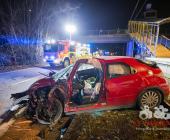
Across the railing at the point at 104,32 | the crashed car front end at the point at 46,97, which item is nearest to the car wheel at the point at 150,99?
the crashed car front end at the point at 46,97

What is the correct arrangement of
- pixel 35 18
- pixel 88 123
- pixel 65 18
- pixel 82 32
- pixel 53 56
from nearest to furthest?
pixel 88 123 → pixel 53 56 → pixel 35 18 → pixel 65 18 → pixel 82 32

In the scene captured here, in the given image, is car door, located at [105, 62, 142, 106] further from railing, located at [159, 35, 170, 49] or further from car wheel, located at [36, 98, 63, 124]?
railing, located at [159, 35, 170, 49]

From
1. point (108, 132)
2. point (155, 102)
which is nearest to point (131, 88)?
point (155, 102)

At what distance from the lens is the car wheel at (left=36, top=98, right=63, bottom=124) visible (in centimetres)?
287

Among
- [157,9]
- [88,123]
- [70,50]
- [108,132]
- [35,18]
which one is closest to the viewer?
[108,132]

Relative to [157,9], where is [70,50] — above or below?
below

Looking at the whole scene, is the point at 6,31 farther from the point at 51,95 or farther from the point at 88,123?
the point at 88,123

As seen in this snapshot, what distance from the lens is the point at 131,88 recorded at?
292 cm

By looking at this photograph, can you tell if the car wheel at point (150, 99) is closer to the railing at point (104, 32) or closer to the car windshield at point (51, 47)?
the car windshield at point (51, 47)

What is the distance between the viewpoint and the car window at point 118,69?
3.00 meters

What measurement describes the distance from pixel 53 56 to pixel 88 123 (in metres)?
10.3

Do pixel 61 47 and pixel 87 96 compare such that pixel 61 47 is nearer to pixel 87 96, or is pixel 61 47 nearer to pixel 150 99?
pixel 87 96

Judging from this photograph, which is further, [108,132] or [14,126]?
[14,126]

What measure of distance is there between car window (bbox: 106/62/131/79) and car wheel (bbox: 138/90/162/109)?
74 cm
